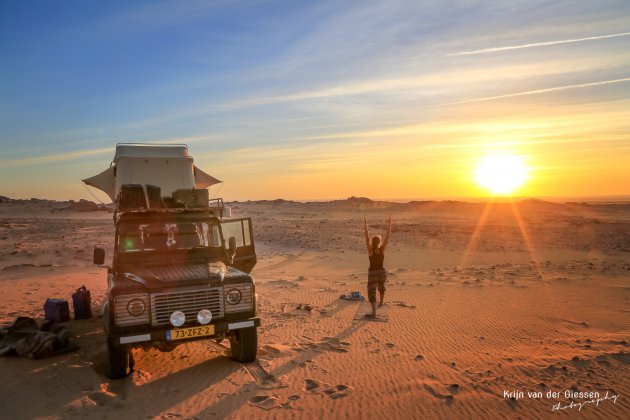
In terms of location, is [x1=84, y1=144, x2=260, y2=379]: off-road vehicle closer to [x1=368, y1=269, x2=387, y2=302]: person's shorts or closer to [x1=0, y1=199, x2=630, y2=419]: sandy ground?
[x1=0, y1=199, x2=630, y2=419]: sandy ground

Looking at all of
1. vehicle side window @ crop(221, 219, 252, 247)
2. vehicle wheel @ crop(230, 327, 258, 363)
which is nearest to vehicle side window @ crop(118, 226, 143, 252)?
vehicle side window @ crop(221, 219, 252, 247)

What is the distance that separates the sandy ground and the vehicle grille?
1.03 metres

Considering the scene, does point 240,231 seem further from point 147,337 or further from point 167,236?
point 147,337

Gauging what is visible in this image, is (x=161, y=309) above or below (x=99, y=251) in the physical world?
below

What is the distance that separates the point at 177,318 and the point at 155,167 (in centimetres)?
546

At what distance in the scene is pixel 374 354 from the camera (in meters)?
8.32

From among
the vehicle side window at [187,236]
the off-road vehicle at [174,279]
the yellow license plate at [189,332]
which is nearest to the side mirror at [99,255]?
the off-road vehicle at [174,279]

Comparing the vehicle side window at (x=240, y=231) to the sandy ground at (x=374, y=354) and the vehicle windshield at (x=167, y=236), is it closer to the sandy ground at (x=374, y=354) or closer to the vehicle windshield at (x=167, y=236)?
the vehicle windshield at (x=167, y=236)

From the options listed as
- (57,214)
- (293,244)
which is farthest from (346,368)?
(57,214)

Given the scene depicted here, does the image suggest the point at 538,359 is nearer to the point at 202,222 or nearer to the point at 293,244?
the point at 202,222

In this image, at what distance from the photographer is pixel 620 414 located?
602 cm

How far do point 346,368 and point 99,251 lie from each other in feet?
15.7

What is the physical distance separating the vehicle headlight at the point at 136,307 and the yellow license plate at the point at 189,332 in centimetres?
50
